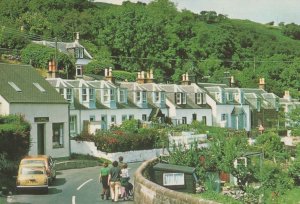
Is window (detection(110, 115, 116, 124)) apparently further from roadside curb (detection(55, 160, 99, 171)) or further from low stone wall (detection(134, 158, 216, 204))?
low stone wall (detection(134, 158, 216, 204))

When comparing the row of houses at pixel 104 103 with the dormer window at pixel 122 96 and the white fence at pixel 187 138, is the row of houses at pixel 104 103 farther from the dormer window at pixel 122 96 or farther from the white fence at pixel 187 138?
the white fence at pixel 187 138

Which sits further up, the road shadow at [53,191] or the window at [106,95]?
the window at [106,95]

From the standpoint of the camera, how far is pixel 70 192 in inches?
1121

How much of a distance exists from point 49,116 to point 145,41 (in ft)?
190

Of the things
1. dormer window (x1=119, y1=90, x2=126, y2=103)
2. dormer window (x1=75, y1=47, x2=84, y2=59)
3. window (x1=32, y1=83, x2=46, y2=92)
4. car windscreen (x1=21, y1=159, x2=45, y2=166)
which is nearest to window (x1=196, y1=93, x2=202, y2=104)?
dormer window (x1=119, y1=90, x2=126, y2=103)

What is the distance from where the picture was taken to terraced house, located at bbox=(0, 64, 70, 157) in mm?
41094

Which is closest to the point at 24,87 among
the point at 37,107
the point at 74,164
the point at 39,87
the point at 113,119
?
the point at 39,87

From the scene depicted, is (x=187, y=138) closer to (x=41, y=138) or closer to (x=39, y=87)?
(x=41, y=138)

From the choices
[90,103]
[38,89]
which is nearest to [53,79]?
[90,103]

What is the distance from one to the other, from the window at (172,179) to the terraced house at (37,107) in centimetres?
1758

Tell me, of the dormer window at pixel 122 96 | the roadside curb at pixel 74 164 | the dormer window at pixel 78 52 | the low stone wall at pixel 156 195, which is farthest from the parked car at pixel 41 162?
the dormer window at pixel 78 52

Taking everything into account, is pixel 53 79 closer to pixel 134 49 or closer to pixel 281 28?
pixel 134 49

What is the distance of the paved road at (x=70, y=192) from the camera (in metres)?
25.6

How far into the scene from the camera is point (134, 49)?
99.1m
